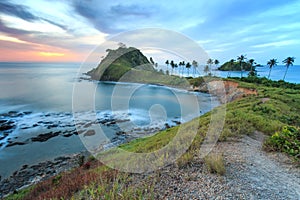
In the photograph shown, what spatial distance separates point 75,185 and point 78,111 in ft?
97.3

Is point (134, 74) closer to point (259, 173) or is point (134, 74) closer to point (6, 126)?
point (6, 126)

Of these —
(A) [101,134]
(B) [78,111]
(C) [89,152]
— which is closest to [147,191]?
(C) [89,152]

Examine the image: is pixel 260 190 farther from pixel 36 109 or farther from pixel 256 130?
pixel 36 109

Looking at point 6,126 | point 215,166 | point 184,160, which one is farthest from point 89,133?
point 215,166

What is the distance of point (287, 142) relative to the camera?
623 cm

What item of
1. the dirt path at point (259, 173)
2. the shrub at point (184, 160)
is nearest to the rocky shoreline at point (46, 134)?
the shrub at point (184, 160)

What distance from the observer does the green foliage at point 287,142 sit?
235 inches

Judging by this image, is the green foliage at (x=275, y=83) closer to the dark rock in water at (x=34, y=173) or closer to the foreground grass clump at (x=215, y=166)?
the foreground grass clump at (x=215, y=166)

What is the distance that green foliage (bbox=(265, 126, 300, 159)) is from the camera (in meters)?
5.96

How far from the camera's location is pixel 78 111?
1273 inches

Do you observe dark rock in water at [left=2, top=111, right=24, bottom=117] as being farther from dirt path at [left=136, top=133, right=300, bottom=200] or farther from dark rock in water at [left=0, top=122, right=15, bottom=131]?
dirt path at [left=136, top=133, right=300, bottom=200]

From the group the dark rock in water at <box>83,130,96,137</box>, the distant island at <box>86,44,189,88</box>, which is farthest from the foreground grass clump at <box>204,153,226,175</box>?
the distant island at <box>86,44,189,88</box>

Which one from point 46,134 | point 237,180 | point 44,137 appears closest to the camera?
point 237,180

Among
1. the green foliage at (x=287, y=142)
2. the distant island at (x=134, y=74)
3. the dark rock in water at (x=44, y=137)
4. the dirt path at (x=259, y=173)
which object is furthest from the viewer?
the distant island at (x=134, y=74)
